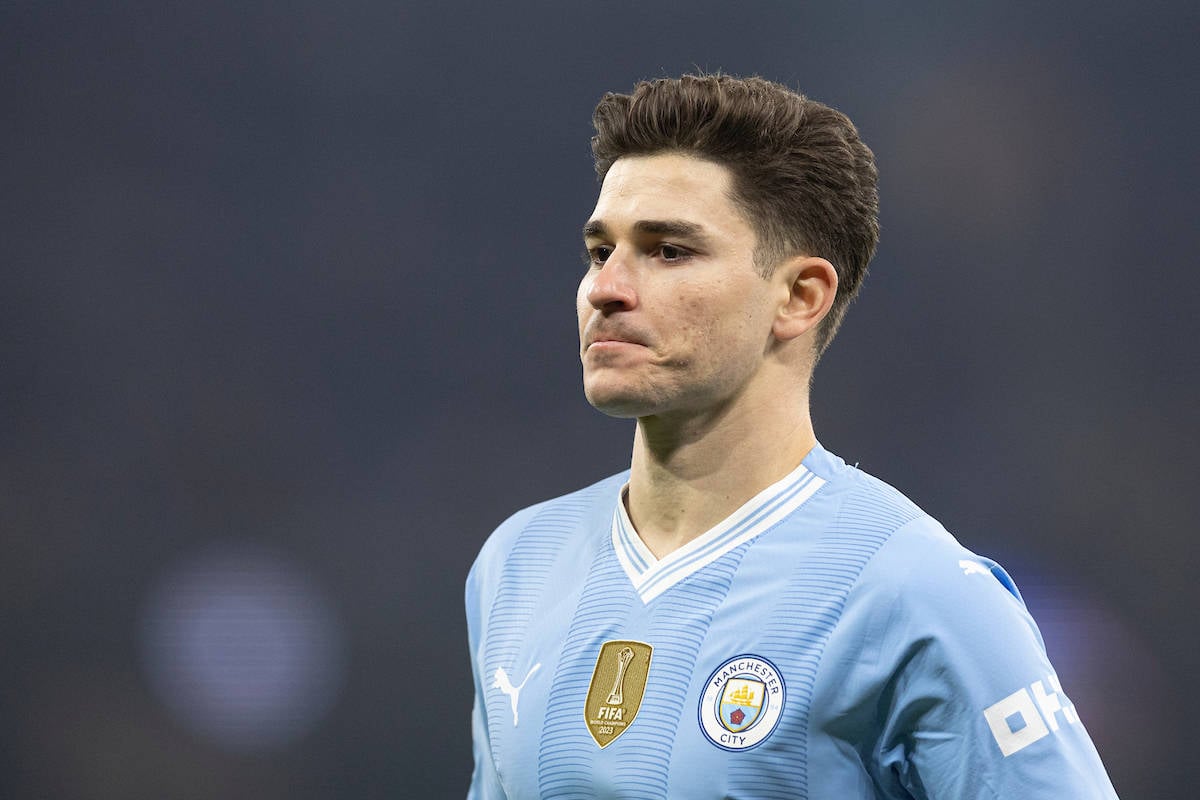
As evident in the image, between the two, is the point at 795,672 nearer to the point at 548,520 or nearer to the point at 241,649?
the point at 548,520

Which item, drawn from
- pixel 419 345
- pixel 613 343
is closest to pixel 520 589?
pixel 613 343

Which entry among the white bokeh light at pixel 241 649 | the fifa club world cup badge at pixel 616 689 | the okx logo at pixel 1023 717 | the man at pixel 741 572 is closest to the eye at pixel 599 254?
the man at pixel 741 572

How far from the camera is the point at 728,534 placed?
1699 mm

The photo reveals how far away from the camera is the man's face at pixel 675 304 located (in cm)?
165

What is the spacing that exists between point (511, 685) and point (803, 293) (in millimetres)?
671

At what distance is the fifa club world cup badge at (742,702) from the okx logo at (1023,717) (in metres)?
0.24

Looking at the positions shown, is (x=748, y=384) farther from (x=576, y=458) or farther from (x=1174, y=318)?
(x=1174, y=318)

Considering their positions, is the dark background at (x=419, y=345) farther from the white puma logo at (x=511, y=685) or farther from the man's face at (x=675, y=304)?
the man's face at (x=675, y=304)

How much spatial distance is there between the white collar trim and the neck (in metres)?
0.02

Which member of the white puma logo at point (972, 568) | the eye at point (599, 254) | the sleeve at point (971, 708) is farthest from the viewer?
the eye at point (599, 254)

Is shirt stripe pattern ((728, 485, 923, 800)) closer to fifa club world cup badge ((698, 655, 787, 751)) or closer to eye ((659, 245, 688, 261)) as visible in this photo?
fifa club world cup badge ((698, 655, 787, 751))

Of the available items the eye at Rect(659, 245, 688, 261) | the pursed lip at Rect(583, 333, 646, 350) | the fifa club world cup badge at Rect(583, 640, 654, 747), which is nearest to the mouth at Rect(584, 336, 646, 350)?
the pursed lip at Rect(583, 333, 646, 350)

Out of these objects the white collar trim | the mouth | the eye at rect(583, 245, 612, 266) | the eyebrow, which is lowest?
the white collar trim

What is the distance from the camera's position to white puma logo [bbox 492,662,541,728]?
5.69 ft
